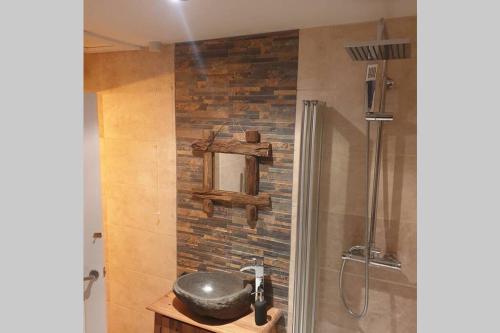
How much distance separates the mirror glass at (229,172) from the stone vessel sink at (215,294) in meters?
0.56

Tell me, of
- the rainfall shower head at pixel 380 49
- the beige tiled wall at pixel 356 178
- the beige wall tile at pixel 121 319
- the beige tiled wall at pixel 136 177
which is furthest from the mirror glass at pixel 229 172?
the beige wall tile at pixel 121 319

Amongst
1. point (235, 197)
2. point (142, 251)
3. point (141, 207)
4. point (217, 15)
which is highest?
point (217, 15)

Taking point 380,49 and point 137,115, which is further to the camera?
point 137,115

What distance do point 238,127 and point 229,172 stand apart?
0.29 metres

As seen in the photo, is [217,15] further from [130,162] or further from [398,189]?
[130,162]

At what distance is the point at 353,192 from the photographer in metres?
1.95

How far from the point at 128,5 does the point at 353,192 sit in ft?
4.59

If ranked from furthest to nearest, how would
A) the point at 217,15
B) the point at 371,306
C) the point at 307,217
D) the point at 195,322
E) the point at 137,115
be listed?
the point at 137,115
the point at 195,322
the point at 371,306
the point at 307,217
the point at 217,15

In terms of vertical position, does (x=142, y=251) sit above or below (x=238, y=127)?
below

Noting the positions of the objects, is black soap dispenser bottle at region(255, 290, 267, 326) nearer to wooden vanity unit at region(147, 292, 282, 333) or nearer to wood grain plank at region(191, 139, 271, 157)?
wooden vanity unit at region(147, 292, 282, 333)

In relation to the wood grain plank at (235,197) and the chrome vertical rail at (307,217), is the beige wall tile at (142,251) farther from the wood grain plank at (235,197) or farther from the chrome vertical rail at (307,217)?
the chrome vertical rail at (307,217)

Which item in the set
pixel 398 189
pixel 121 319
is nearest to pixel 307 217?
pixel 398 189

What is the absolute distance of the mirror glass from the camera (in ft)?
7.43

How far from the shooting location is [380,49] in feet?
5.00
